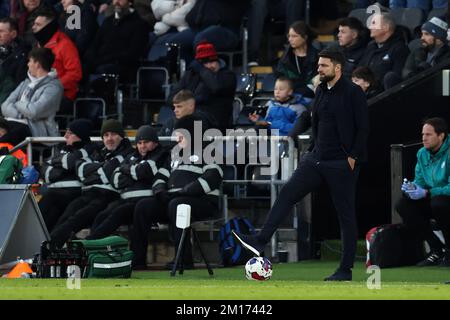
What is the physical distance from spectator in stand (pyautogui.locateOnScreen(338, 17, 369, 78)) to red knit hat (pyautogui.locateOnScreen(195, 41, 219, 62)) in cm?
158

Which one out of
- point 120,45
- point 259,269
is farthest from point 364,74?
point 120,45

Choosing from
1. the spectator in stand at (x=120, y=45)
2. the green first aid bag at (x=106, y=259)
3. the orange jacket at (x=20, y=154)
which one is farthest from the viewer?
the spectator in stand at (x=120, y=45)

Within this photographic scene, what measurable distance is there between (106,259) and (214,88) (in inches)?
160

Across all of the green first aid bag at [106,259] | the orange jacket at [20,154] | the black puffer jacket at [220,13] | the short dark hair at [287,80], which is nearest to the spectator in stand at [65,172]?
the orange jacket at [20,154]

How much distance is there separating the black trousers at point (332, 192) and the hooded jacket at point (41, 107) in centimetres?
625

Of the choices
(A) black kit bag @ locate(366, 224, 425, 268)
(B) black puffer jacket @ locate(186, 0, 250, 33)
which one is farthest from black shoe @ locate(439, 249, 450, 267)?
(B) black puffer jacket @ locate(186, 0, 250, 33)

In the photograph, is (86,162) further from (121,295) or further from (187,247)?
(121,295)

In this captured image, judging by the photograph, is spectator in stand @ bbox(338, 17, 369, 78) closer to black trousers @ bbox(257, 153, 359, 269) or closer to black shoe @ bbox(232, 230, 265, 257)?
black trousers @ bbox(257, 153, 359, 269)

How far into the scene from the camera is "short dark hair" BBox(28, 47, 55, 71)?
20.7 meters

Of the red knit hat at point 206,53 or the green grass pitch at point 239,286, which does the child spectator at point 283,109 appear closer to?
the red knit hat at point 206,53

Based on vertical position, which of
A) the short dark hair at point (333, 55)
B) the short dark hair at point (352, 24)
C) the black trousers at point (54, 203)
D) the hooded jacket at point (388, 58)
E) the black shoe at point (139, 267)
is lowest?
the black shoe at point (139, 267)

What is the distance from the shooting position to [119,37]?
2203 centimetres

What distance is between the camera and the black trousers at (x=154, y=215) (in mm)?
17422
